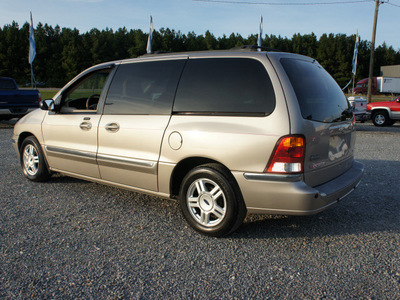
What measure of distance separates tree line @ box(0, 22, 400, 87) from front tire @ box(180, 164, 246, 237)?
6234 cm

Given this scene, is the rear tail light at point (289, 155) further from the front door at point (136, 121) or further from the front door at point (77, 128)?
the front door at point (77, 128)

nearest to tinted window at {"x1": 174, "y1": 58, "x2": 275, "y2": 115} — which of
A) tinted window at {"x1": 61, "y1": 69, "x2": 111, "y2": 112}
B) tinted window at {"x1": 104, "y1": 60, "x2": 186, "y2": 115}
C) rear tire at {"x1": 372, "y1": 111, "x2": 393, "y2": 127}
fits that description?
tinted window at {"x1": 104, "y1": 60, "x2": 186, "y2": 115}

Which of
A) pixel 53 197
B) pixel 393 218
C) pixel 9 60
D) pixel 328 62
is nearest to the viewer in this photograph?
pixel 393 218

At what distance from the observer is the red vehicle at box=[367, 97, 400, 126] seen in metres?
15.5

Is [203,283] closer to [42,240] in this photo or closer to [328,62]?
[42,240]

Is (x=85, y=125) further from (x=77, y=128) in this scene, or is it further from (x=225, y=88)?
(x=225, y=88)

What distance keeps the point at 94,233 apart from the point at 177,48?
94766 mm

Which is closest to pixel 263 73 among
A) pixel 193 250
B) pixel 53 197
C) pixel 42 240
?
pixel 193 250

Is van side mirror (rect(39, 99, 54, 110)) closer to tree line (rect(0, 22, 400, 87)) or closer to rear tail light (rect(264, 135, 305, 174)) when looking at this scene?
rear tail light (rect(264, 135, 305, 174))

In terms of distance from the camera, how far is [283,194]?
3.05 m

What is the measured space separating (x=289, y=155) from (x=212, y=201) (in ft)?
2.86

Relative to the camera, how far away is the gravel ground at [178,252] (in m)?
2.59

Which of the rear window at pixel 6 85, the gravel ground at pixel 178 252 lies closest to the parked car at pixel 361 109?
the gravel ground at pixel 178 252

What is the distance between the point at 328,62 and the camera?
84375mm
